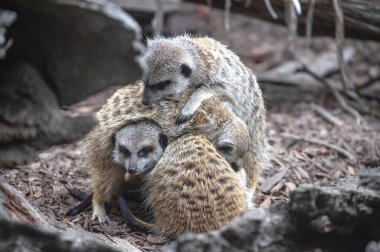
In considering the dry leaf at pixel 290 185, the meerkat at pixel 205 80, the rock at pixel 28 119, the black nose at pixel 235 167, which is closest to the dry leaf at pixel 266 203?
the meerkat at pixel 205 80

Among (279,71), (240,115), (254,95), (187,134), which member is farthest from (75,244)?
(279,71)

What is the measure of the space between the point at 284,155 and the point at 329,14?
1725mm

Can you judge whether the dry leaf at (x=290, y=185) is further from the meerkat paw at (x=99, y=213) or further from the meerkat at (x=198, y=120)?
the meerkat paw at (x=99, y=213)

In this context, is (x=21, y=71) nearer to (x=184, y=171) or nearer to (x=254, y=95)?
(x=254, y=95)

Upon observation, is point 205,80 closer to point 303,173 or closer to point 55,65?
point 303,173

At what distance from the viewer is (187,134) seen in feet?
13.9

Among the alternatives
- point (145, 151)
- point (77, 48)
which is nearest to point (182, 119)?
point (145, 151)

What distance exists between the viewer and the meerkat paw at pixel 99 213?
436 centimetres

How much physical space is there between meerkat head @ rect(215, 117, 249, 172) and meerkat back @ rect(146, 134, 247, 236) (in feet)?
0.81

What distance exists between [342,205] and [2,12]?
128 inches

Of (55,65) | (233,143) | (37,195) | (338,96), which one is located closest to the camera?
(233,143)

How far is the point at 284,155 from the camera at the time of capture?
583cm

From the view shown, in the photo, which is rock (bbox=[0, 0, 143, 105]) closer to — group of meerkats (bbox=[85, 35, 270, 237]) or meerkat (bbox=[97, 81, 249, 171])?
group of meerkats (bbox=[85, 35, 270, 237])

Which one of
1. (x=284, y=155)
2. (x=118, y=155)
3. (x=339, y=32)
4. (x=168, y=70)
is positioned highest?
(x=339, y=32)
